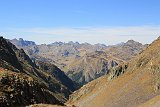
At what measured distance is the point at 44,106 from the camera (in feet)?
245

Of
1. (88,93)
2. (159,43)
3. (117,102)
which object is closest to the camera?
(117,102)

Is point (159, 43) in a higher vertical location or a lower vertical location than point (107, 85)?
higher

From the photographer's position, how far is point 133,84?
134m

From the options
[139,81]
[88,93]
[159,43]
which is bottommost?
[88,93]

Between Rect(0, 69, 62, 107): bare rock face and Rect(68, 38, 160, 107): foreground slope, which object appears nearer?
Rect(0, 69, 62, 107): bare rock face

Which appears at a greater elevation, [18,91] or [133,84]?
[18,91]

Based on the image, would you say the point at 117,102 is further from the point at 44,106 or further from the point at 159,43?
the point at 44,106

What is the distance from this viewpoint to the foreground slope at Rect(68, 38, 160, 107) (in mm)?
121863

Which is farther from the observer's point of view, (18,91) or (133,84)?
(133,84)

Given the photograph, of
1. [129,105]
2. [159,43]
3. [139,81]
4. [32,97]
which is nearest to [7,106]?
[32,97]

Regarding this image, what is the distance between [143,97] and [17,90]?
169ft

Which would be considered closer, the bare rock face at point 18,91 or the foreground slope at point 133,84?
the bare rock face at point 18,91

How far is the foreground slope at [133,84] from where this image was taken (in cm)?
12186

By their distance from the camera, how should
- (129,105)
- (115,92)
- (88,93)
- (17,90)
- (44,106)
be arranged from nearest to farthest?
(44,106)
(17,90)
(129,105)
(115,92)
(88,93)
